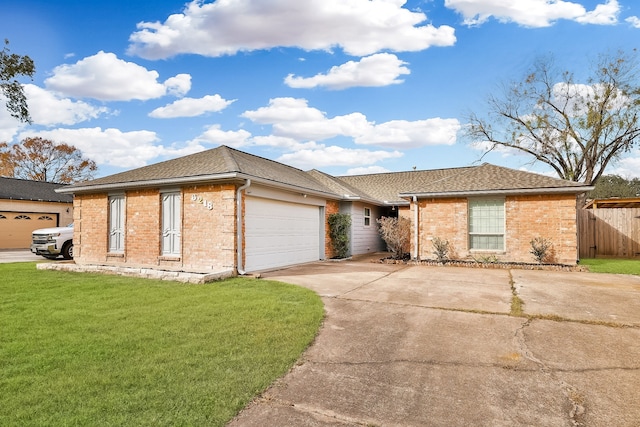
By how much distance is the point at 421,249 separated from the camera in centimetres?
1295

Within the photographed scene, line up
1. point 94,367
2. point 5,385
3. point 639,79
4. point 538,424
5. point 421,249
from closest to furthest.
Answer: point 538,424
point 5,385
point 94,367
point 421,249
point 639,79

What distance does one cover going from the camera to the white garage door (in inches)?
396

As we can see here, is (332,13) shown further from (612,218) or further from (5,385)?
(612,218)

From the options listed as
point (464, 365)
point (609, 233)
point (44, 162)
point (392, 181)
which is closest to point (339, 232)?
point (392, 181)

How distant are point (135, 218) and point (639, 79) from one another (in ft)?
90.9

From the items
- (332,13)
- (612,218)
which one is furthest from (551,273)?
(332,13)

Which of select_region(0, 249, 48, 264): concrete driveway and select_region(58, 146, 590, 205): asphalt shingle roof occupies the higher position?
select_region(58, 146, 590, 205): asphalt shingle roof

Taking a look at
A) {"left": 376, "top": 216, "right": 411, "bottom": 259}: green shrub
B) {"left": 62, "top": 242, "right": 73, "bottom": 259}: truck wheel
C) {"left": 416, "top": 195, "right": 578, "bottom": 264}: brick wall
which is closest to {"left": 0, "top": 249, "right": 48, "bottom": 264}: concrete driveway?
{"left": 62, "top": 242, "right": 73, "bottom": 259}: truck wheel

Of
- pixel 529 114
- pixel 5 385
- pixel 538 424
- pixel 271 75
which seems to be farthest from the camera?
pixel 529 114

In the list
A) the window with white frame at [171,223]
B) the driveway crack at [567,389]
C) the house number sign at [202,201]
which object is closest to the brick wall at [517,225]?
the house number sign at [202,201]

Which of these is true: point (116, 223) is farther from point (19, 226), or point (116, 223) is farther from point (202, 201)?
point (19, 226)

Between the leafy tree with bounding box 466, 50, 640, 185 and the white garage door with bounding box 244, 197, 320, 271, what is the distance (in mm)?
17703

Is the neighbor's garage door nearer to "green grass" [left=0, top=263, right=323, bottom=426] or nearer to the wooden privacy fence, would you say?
"green grass" [left=0, top=263, right=323, bottom=426]

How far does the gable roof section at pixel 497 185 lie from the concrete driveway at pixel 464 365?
495 cm
